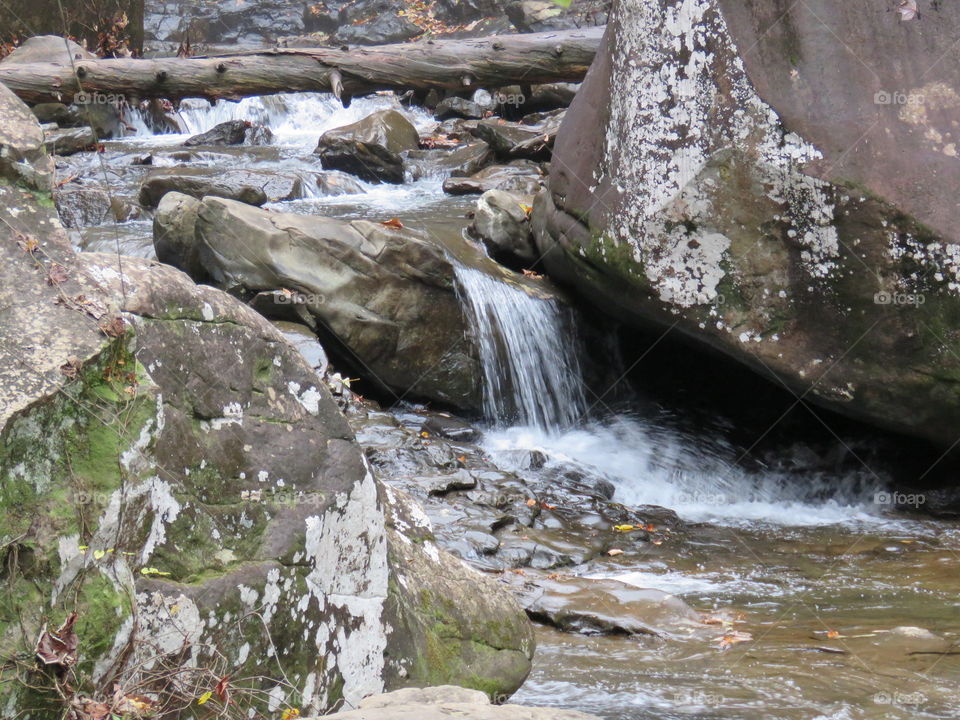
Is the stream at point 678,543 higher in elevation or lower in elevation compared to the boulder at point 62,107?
lower

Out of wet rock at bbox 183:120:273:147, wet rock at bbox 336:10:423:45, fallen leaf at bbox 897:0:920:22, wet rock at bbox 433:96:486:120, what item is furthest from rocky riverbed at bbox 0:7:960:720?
wet rock at bbox 336:10:423:45

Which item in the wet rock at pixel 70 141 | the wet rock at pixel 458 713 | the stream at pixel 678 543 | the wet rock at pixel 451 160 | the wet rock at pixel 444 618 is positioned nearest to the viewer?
the wet rock at pixel 458 713

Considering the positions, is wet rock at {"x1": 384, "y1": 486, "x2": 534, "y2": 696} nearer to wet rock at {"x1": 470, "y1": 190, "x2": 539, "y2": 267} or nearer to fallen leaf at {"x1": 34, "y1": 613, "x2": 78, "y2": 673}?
fallen leaf at {"x1": 34, "y1": 613, "x2": 78, "y2": 673}

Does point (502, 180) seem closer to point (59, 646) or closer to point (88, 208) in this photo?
point (88, 208)

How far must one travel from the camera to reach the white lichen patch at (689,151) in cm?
622

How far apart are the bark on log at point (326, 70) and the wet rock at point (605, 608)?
5.24 metres

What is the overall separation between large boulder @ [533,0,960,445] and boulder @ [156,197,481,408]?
1.52m

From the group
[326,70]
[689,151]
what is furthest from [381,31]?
[689,151]

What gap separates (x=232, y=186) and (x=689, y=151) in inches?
181

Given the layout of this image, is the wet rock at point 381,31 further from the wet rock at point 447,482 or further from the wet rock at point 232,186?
the wet rock at point 447,482

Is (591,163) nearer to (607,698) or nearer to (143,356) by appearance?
(607,698)

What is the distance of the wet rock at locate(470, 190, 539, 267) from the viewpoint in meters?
8.38

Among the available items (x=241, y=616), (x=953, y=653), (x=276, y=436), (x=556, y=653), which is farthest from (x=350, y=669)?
(x=953, y=653)

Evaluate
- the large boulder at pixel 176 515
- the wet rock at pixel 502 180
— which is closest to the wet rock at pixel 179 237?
the wet rock at pixel 502 180
